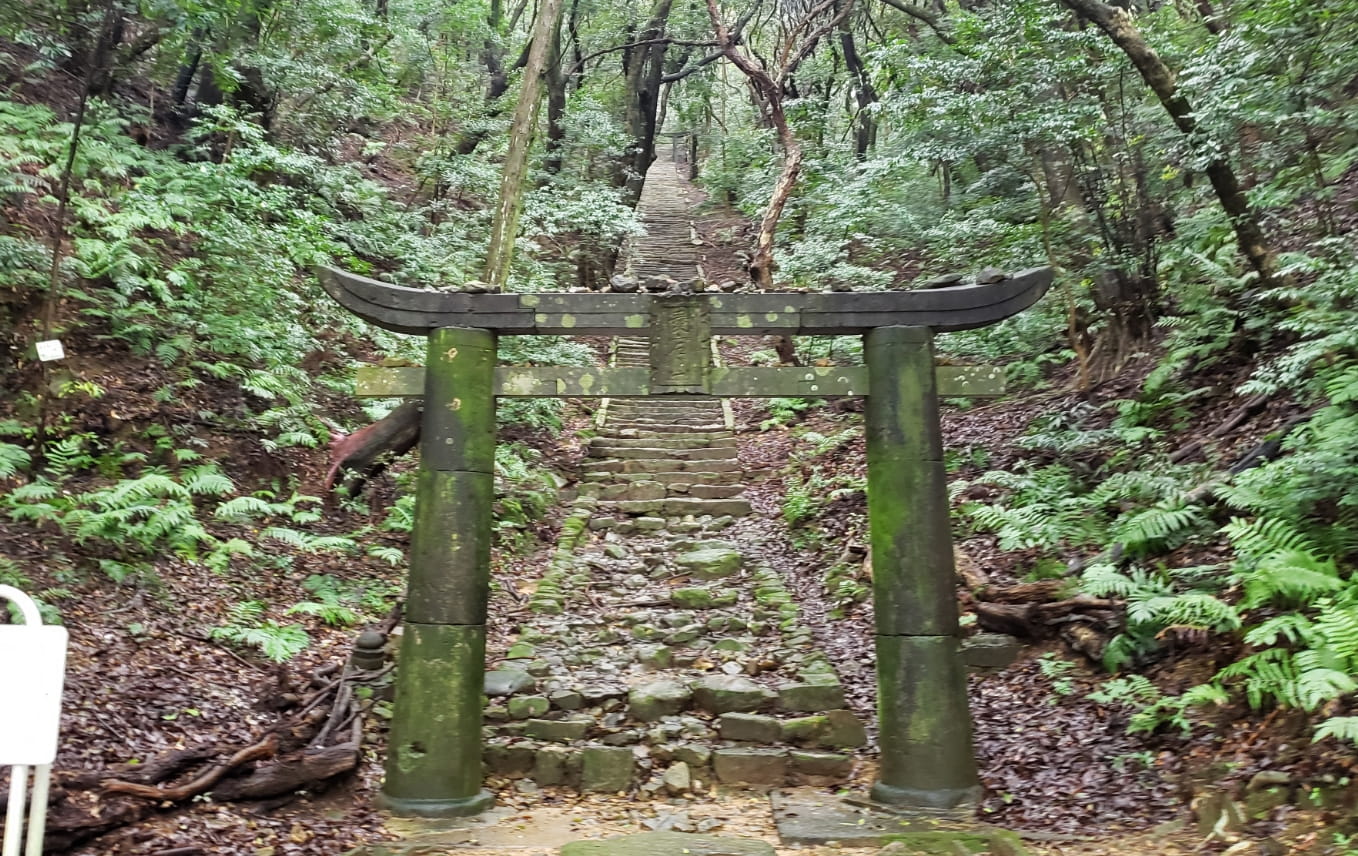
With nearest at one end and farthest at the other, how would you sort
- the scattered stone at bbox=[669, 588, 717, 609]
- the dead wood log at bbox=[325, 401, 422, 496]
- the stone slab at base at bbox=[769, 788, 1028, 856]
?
the stone slab at base at bbox=[769, 788, 1028, 856], the dead wood log at bbox=[325, 401, 422, 496], the scattered stone at bbox=[669, 588, 717, 609]

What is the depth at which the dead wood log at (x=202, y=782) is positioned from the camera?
4.29 m

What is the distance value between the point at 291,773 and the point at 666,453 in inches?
315

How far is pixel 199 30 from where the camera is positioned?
414 inches

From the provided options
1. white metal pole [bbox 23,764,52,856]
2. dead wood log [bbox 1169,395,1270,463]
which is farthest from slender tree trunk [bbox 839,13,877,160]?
white metal pole [bbox 23,764,52,856]

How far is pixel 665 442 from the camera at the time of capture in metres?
12.9

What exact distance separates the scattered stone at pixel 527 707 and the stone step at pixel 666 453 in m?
6.27

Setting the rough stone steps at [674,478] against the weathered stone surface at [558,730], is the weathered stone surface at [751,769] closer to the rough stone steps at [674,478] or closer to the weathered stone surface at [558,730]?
the weathered stone surface at [558,730]

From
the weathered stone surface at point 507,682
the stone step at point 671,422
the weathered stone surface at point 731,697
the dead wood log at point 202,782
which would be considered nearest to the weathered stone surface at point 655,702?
the weathered stone surface at point 731,697

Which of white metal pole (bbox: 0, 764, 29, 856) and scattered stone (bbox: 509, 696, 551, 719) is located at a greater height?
white metal pole (bbox: 0, 764, 29, 856)

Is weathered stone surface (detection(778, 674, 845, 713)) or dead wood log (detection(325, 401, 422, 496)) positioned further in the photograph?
dead wood log (detection(325, 401, 422, 496))

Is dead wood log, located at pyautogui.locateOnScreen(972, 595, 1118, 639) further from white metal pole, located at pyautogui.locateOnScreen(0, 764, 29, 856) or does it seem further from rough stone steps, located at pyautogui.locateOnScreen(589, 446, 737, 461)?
white metal pole, located at pyautogui.locateOnScreen(0, 764, 29, 856)

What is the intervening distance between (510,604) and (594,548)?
5.24 ft

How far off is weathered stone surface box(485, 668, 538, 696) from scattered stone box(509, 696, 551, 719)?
0.15 meters

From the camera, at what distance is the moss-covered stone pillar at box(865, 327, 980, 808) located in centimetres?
505
